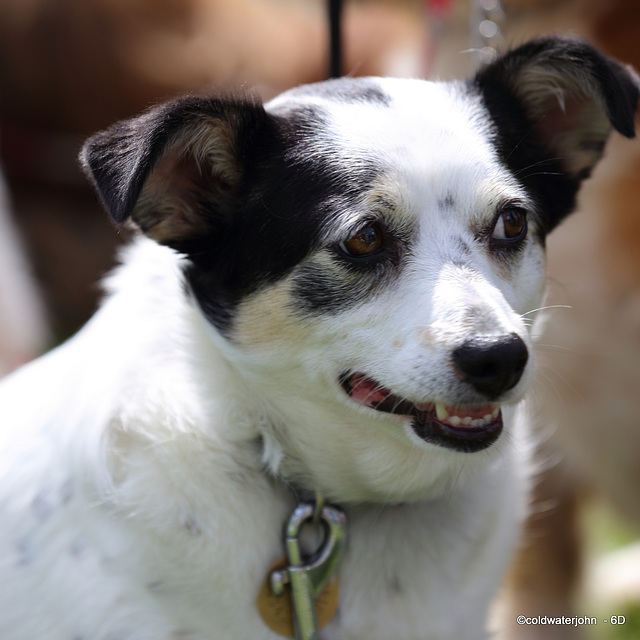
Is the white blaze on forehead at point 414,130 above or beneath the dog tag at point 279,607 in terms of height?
above

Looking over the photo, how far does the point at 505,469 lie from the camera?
2402 millimetres

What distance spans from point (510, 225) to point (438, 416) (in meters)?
0.52

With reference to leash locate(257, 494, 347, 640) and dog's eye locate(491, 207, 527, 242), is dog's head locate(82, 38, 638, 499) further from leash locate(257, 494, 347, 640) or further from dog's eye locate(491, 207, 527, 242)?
leash locate(257, 494, 347, 640)

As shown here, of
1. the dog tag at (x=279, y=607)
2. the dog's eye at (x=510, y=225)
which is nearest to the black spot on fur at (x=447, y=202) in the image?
the dog's eye at (x=510, y=225)

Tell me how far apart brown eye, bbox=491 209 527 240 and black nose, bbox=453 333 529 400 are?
37 centimetres

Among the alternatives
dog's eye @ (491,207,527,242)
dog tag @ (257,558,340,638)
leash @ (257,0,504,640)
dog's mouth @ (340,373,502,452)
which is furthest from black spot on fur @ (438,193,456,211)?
dog tag @ (257,558,340,638)

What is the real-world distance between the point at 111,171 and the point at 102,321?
60 cm

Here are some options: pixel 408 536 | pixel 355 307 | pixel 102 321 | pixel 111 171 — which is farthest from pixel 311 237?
pixel 408 536

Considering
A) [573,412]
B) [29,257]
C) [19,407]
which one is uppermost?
[19,407]

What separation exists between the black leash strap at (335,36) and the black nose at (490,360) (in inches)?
63.5

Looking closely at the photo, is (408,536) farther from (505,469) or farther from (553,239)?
(553,239)

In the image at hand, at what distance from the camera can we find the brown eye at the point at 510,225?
6.57 ft

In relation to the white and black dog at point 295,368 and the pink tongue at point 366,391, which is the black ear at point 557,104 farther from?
the pink tongue at point 366,391

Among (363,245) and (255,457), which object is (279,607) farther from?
(363,245)
